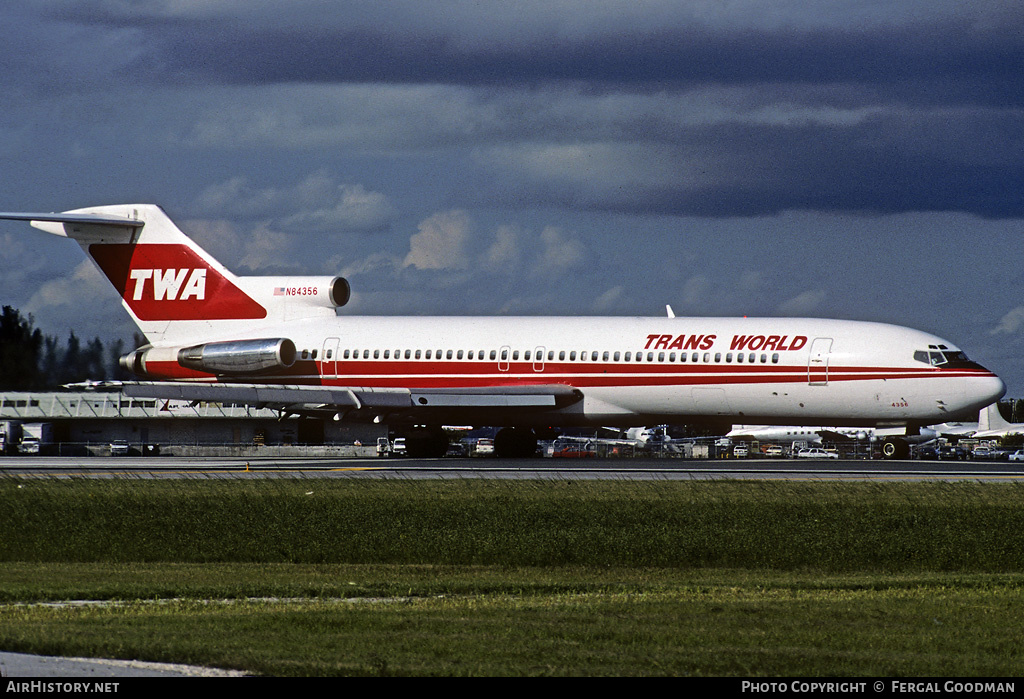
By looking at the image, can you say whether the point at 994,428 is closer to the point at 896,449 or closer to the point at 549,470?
the point at 896,449

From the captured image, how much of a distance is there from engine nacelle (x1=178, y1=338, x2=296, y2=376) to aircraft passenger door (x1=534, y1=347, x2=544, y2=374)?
9.65 metres

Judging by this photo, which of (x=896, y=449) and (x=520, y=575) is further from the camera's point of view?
(x=896, y=449)

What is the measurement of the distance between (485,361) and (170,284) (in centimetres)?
1428

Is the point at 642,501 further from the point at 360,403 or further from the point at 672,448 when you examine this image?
the point at 672,448

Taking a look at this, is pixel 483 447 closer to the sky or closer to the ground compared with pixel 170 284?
closer to the ground

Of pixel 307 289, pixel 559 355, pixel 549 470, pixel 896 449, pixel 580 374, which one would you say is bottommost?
pixel 549 470

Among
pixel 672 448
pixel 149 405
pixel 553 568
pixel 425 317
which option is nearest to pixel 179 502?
pixel 553 568

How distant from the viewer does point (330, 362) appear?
4916 centimetres

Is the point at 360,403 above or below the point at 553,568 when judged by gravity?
above

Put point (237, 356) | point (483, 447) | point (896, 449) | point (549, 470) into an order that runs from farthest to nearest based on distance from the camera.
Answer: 1. point (483, 447)
2. point (237, 356)
3. point (896, 449)
4. point (549, 470)

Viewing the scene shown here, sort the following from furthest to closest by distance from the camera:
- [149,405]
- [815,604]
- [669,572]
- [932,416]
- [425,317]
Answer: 1. [149,405]
2. [425,317]
3. [932,416]
4. [669,572]
5. [815,604]

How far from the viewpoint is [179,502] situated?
87.6ft

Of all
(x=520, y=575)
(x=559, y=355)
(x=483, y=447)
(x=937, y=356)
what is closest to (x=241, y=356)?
(x=559, y=355)

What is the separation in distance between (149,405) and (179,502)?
62.1m
